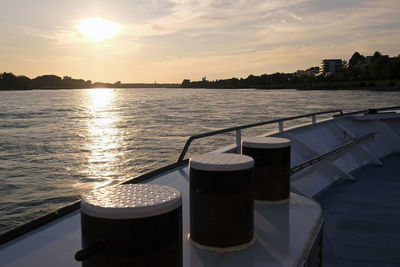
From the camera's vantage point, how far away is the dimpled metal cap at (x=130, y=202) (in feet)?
5.92

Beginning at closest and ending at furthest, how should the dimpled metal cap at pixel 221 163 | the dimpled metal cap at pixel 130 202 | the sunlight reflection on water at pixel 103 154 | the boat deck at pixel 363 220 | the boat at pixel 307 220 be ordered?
the dimpled metal cap at pixel 130 202 → the dimpled metal cap at pixel 221 163 → the boat at pixel 307 220 → the boat deck at pixel 363 220 → the sunlight reflection on water at pixel 103 154

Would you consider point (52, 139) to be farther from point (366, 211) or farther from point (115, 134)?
point (366, 211)

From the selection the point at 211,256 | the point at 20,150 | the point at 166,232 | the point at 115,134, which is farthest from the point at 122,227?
the point at 115,134

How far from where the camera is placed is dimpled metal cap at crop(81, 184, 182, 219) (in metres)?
1.81

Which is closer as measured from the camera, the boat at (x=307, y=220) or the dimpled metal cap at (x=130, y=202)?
the dimpled metal cap at (x=130, y=202)

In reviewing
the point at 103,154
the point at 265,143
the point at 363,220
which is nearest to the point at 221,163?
the point at 265,143

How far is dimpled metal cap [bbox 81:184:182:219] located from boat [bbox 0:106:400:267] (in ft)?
2.64

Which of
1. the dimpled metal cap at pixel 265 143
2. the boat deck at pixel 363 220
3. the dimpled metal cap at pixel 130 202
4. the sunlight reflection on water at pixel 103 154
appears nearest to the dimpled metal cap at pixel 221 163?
the dimpled metal cap at pixel 130 202

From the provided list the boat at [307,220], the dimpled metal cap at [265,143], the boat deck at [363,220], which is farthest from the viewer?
the boat deck at [363,220]

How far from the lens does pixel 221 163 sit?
8.79 ft

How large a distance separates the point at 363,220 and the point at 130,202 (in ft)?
13.9

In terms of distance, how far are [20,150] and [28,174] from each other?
6.90 meters

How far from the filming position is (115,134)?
34562mm

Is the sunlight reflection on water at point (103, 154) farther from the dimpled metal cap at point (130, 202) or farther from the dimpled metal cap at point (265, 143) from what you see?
the dimpled metal cap at point (130, 202)
